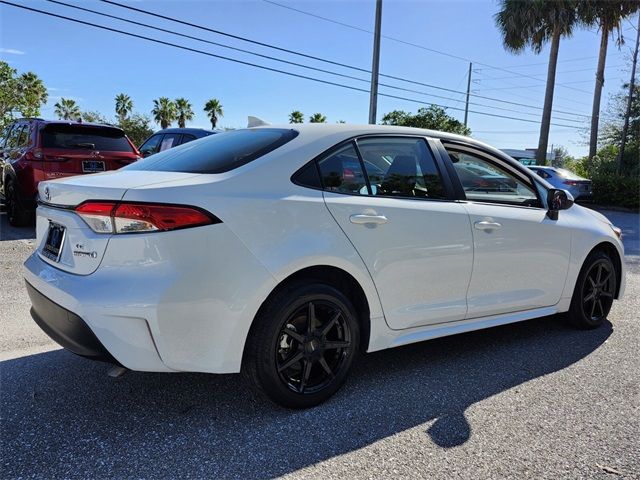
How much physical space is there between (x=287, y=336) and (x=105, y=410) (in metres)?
1.08

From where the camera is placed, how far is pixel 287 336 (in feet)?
9.09

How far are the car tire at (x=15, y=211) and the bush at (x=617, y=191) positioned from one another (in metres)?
18.1

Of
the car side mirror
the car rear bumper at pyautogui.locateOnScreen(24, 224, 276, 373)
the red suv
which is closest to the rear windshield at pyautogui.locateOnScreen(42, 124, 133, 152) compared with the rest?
the red suv

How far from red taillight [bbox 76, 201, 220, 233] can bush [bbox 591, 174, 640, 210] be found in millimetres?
18888

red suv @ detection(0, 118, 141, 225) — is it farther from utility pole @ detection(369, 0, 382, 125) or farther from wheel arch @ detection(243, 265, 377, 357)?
utility pole @ detection(369, 0, 382, 125)

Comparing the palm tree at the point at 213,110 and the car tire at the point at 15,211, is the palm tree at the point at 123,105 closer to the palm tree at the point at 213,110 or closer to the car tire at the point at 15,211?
the palm tree at the point at 213,110

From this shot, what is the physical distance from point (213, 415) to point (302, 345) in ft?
2.04

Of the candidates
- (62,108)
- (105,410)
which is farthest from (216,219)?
(62,108)

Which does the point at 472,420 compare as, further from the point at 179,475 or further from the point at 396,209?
the point at 179,475

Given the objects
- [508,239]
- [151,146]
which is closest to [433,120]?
[151,146]

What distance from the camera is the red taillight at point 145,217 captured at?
7.73 ft

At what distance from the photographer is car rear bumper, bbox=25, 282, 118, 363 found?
7.85 ft

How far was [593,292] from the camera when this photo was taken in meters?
4.39

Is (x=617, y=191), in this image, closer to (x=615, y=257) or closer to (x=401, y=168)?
(x=615, y=257)
